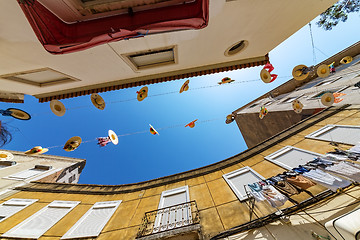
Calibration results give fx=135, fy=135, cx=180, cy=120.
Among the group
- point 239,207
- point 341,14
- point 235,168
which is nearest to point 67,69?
point 239,207

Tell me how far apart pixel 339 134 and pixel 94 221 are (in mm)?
15099

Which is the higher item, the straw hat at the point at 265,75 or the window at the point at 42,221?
the straw hat at the point at 265,75

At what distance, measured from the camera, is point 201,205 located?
7.25m

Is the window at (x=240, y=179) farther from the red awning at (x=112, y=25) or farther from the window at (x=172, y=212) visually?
the red awning at (x=112, y=25)

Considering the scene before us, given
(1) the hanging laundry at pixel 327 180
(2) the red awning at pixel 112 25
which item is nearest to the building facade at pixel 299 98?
(1) the hanging laundry at pixel 327 180

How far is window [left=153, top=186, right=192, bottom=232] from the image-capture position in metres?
6.09

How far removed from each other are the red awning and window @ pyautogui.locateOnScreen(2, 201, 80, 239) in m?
8.71

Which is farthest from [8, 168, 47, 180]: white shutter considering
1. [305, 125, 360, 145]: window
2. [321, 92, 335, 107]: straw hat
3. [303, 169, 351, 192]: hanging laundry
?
[321, 92, 335, 107]: straw hat

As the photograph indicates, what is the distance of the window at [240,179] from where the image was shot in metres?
7.34

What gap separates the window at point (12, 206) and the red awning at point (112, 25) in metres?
10.4

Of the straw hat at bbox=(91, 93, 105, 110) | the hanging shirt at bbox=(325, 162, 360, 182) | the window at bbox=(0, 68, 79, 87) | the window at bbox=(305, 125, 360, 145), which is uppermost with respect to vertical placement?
the window at bbox=(0, 68, 79, 87)

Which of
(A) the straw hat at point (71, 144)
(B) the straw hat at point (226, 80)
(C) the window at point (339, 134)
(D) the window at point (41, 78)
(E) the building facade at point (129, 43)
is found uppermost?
(D) the window at point (41, 78)

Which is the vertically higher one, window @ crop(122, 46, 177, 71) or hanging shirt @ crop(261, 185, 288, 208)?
window @ crop(122, 46, 177, 71)

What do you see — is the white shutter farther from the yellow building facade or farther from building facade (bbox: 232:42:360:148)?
building facade (bbox: 232:42:360:148)
